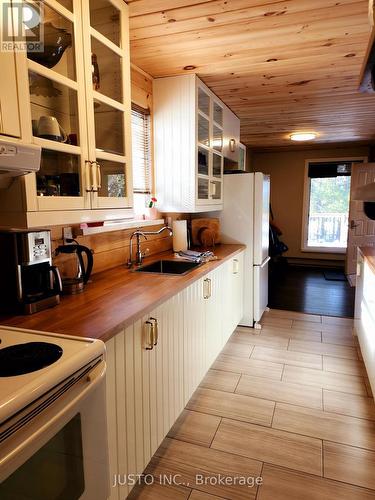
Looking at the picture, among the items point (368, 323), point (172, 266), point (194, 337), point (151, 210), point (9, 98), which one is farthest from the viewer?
point (151, 210)

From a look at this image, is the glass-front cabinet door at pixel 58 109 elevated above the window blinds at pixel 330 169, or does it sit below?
below

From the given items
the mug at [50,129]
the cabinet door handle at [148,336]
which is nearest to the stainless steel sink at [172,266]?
the cabinet door handle at [148,336]

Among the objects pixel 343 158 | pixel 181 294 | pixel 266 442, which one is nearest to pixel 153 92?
pixel 181 294

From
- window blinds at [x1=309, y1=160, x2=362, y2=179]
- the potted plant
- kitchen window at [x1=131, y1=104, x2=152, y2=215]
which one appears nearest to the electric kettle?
kitchen window at [x1=131, y1=104, x2=152, y2=215]

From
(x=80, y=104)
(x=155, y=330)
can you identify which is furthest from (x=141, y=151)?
(x=155, y=330)

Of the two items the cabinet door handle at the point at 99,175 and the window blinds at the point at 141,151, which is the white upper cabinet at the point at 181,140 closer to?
the window blinds at the point at 141,151

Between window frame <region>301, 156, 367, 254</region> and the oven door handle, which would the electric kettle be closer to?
the oven door handle

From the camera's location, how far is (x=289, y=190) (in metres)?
6.89

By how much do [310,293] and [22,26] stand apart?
4.62 m

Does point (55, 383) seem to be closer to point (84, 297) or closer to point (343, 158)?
point (84, 297)

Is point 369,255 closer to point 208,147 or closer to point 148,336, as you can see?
point 208,147

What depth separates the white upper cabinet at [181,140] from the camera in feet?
8.71

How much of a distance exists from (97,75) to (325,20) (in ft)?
→ 4.29

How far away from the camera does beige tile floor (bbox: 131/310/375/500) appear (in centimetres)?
162
